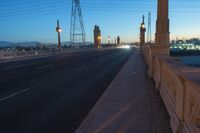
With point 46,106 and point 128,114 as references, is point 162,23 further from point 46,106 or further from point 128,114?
point 46,106

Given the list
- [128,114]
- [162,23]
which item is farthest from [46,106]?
[162,23]

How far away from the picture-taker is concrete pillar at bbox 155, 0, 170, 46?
12.4 meters

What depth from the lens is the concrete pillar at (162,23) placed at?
40.8 ft

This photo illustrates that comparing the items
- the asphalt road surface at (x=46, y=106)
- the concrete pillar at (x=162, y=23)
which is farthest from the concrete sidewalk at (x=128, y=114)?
the concrete pillar at (x=162, y=23)

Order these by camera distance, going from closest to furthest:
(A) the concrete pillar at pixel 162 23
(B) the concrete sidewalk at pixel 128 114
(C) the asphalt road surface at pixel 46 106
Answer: (B) the concrete sidewalk at pixel 128 114 → (C) the asphalt road surface at pixel 46 106 → (A) the concrete pillar at pixel 162 23

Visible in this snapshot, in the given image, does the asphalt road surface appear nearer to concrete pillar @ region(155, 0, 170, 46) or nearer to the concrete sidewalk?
the concrete sidewalk

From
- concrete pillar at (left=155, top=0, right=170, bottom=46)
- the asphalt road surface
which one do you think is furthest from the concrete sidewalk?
concrete pillar at (left=155, top=0, right=170, bottom=46)

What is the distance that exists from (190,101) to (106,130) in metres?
2.52

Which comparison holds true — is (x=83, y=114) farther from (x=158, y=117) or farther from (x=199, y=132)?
(x=199, y=132)

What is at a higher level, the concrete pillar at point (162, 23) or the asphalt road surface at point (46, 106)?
the concrete pillar at point (162, 23)

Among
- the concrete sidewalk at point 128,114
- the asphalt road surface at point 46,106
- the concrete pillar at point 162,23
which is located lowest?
the asphalt road surface at point 46,106

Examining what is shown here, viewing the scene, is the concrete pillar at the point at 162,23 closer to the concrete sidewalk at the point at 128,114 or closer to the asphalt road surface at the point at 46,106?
the concrete sidewalk at the point at 128,114

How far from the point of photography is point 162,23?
1273 centimetres

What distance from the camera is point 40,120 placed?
782cm
